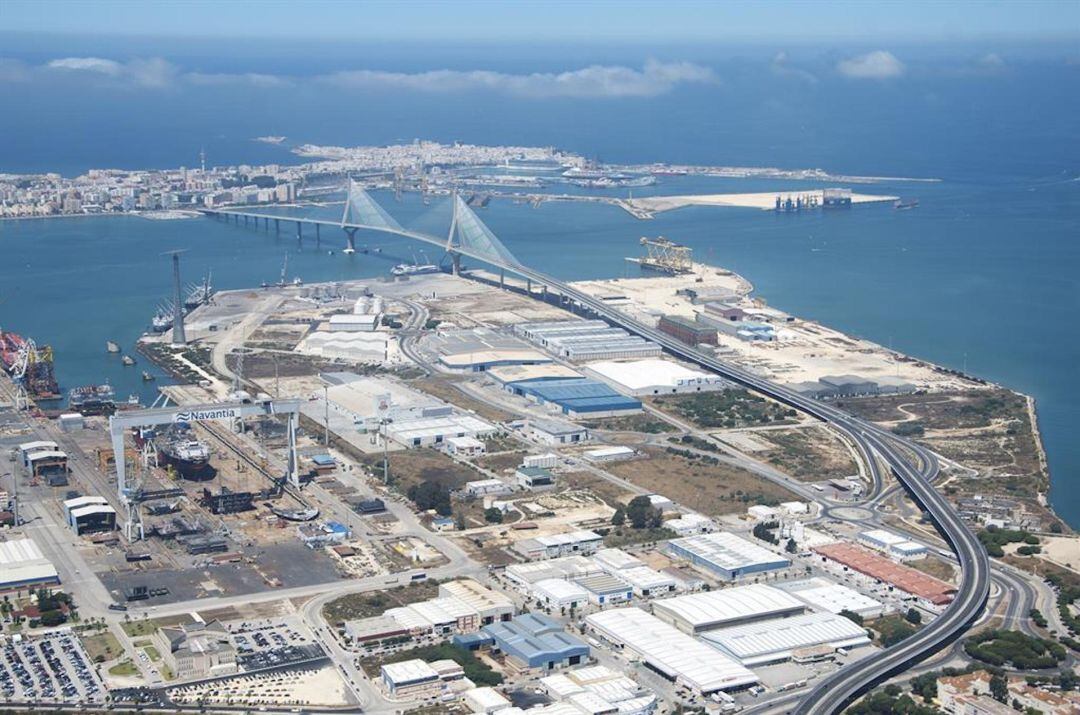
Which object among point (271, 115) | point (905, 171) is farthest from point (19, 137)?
point (905, 171)

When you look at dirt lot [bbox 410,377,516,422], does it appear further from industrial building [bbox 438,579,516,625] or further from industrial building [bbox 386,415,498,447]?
industrial building [bbox 438,579,516,625]

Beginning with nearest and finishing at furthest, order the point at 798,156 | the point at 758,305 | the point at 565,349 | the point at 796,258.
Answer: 1. the point at 565,349
2. the point at 758,305
3. the point at 796,258
4. the point at 798,156

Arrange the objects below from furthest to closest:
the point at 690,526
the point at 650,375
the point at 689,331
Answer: the point at 689,331, the point at 650,375, the point at 690,526

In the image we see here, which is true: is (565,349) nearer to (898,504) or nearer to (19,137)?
(898,504)

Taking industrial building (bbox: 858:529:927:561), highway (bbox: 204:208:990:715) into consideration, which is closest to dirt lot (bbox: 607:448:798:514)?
highway (bbox: 204:208:990:715)

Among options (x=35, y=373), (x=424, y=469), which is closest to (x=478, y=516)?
(x=424, y=469)

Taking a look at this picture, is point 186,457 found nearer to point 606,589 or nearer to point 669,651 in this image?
point 606,589
